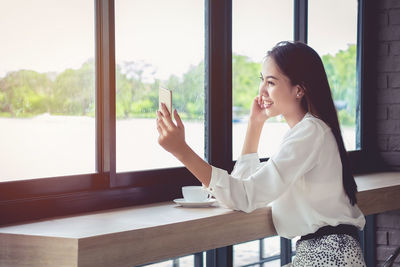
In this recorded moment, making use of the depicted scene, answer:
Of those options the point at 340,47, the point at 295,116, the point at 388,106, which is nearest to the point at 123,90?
the point at 295,116

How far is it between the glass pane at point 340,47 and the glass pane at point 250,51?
0.35 m

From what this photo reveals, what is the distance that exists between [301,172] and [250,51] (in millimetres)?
1075

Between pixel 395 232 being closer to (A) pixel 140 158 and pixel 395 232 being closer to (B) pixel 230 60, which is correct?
(B) pixel 230 60

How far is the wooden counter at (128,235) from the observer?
1.61 meters

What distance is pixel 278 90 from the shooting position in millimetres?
2119

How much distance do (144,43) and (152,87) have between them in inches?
6.8

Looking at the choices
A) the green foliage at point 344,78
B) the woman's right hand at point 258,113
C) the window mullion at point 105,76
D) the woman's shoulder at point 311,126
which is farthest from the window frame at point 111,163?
the green foliage at point 344,78

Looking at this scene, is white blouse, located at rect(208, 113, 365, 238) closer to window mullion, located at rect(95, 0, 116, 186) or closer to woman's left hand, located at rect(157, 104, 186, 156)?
woman's left hand, located at rect(157, 104, 186, 156)

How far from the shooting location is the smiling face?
6.91 ft

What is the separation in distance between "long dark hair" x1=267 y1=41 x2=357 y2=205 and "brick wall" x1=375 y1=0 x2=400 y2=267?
170 centimetres

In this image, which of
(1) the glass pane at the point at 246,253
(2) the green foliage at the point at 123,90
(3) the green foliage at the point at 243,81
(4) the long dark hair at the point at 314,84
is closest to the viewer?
(2) the green foliage at the point at 123,90

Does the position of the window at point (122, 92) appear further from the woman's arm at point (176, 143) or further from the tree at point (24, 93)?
the woman's arm at point (176, 143)

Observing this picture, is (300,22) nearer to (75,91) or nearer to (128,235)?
(75,91)

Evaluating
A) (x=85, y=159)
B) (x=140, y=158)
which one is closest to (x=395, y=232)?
(x=140, y=158)
